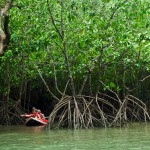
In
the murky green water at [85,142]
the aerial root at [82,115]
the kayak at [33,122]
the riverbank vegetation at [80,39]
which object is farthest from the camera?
the kayak at [33,122]

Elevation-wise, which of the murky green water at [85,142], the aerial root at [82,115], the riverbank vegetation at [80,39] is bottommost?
the murky green water at [85,142]

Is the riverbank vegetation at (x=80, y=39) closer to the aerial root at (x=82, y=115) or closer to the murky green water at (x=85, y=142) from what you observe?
the aerial root at (x=82, y=115)

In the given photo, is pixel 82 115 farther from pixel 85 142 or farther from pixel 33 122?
pixel 85 142

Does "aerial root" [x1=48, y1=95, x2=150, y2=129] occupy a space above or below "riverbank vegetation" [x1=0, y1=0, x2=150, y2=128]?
below

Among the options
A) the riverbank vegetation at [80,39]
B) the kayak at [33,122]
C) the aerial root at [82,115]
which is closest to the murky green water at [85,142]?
the aerial root at [82,115]

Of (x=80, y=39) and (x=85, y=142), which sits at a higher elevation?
(x=80, y=39)

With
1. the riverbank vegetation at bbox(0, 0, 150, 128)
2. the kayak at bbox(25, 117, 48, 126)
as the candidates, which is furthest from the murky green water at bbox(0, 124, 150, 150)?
the kayak at bbox(25, 117, 48, 126)

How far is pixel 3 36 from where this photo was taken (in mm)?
10703

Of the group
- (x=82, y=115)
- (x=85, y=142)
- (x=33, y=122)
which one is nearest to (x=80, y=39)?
(x=82, y=115)

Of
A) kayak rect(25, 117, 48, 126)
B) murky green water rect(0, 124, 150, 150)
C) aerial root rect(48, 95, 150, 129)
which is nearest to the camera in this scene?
murky green water rect(0, 124, 150, 150)

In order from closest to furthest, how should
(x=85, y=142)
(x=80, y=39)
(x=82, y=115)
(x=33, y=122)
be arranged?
1. (x=85, y=142)
2. (x=80, y=39)
3. (x=82, y=115)
4. (x=33, y=122)

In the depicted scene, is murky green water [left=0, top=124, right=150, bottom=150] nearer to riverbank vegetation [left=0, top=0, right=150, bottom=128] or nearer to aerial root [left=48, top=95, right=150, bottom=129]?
aerial root [left=48, top=95, right=150, bottom=129]

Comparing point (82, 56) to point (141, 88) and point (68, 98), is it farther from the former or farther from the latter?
point (141, 88)

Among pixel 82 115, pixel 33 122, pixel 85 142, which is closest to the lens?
pixel 85 142
